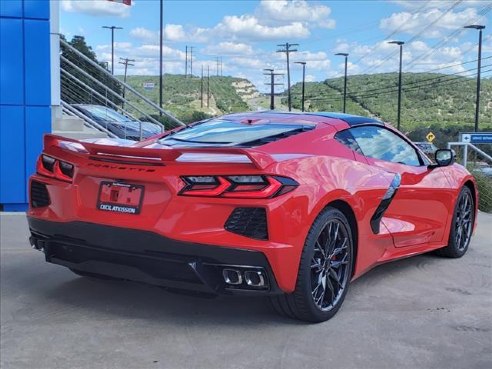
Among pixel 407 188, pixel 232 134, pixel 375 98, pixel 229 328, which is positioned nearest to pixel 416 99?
pixel 375 98

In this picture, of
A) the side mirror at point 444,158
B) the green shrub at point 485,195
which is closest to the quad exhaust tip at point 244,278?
the side mirror at point 444,158

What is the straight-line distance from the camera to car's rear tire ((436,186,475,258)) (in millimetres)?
5844

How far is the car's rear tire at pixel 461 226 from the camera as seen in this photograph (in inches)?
230

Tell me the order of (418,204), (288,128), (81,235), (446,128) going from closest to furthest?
(81,235) → (288,128) → (418,204) → (446,128)

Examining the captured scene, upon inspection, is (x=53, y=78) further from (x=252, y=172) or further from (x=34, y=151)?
(x=252, y=172)

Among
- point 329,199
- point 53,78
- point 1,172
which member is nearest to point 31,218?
point 329,199

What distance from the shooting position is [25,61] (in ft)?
25.8

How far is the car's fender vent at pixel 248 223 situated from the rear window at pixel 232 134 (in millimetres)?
741

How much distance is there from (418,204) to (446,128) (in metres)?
20.5

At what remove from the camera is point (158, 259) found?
11.7 feet

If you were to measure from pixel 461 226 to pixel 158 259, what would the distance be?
12.0 ft

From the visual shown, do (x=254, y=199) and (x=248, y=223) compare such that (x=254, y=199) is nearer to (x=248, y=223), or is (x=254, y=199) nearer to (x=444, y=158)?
(x=248, y=223)

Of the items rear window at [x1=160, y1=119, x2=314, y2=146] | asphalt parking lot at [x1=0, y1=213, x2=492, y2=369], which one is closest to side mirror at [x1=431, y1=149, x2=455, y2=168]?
asphalt parking lot at [x1=0, y1=213, x2=492, y2=369]

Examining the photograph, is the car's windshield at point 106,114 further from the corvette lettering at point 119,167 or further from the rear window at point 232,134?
the corvette lettering at point 119,167
